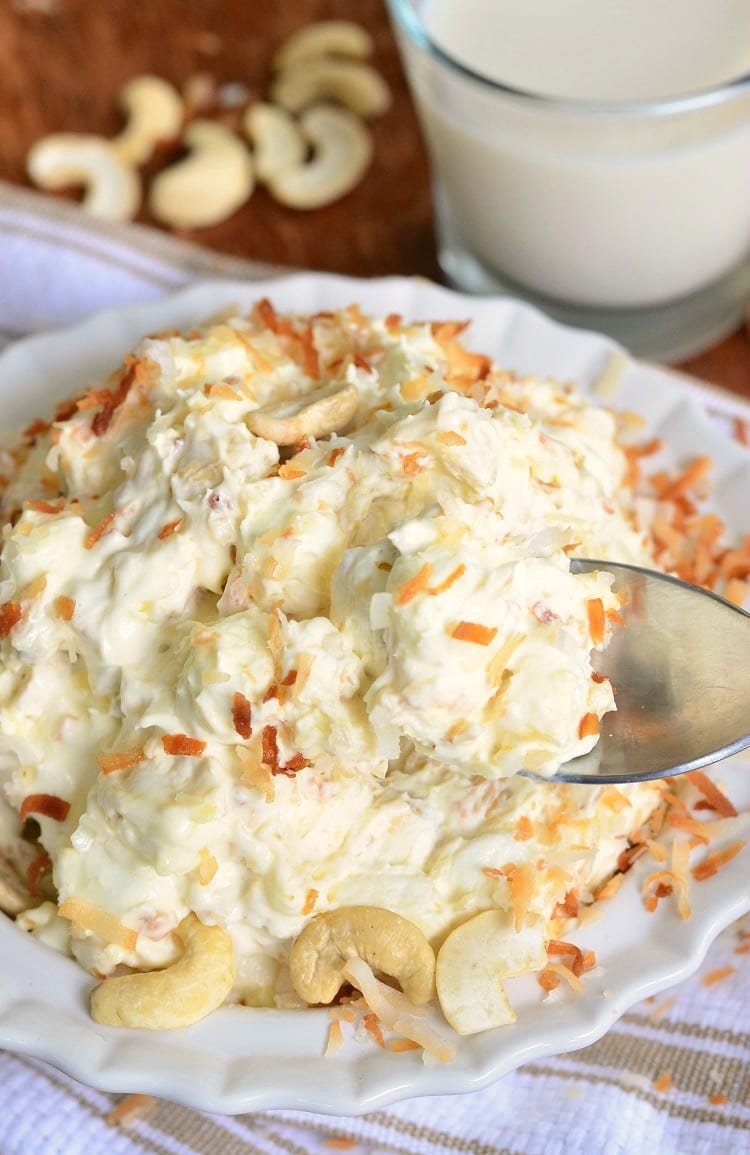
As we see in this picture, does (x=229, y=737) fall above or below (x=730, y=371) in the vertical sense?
above

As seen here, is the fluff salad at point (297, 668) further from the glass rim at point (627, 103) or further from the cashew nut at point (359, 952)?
the glass rim at point (627, 103)

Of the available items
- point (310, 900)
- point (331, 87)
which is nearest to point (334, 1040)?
point (310, 900)

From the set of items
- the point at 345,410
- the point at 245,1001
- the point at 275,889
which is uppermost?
the point at 345,410

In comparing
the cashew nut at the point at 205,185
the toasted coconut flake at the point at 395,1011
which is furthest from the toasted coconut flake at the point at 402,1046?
the cashew nut at the point at 205,185

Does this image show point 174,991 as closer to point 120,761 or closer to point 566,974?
point 120,761

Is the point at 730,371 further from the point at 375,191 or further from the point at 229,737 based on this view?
the point at 229,737

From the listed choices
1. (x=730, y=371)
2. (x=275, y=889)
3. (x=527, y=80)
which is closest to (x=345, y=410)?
(x=275, y=889)
